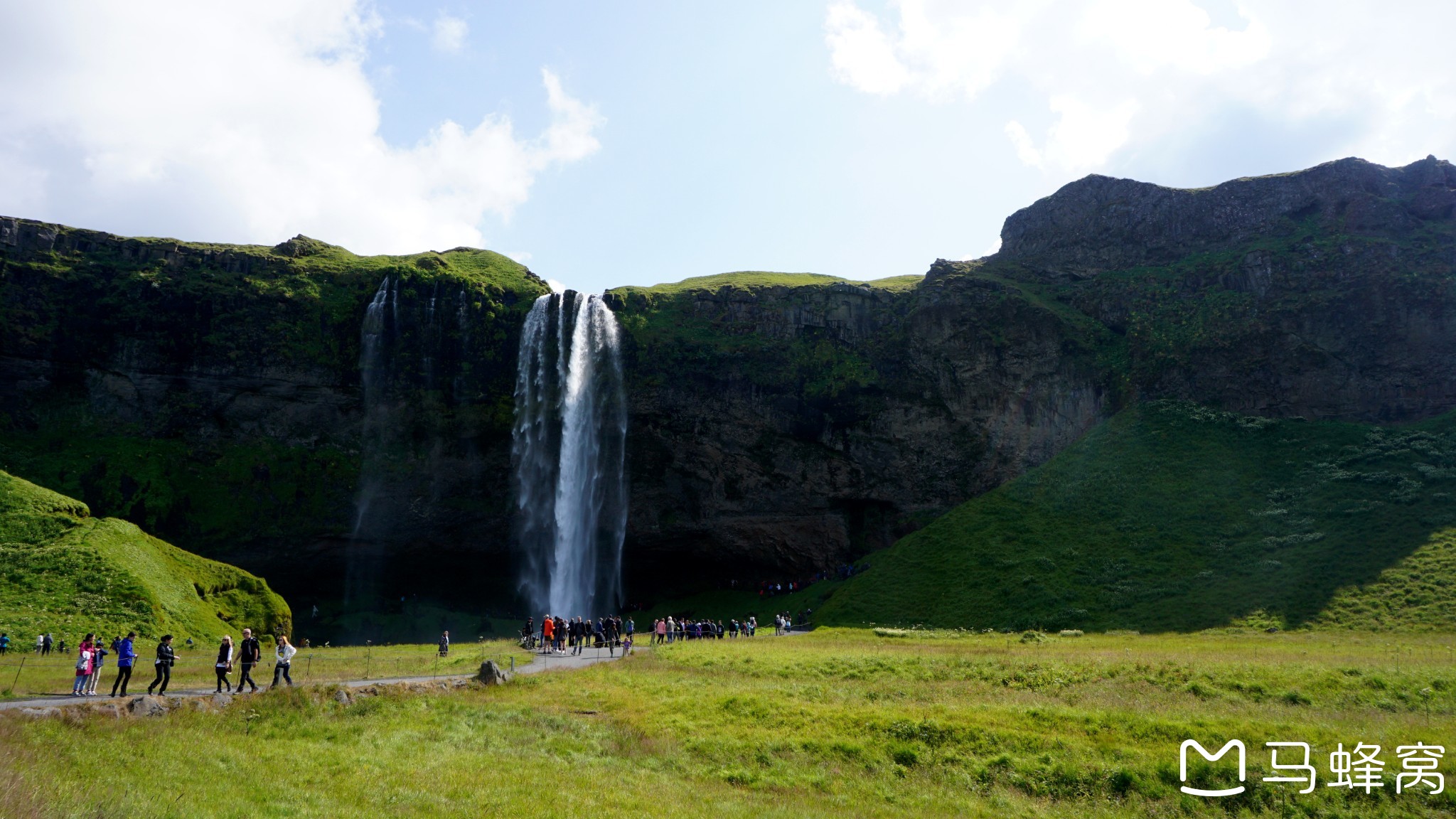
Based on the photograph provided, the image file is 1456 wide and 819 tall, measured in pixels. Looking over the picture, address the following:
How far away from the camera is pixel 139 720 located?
1582cm

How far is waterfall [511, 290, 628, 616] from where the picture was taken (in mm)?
59469

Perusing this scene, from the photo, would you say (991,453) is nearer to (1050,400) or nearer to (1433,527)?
(1050,400)

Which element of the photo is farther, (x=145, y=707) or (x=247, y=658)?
(x=247, y=658)

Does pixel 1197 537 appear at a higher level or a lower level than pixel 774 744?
higher

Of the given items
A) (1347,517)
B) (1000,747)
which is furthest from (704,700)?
(1347,517)

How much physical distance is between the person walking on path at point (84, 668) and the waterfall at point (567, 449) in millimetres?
39321

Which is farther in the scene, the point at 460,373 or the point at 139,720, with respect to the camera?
the point at 460,373

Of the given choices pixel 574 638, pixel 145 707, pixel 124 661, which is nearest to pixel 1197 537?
pixel 574 638

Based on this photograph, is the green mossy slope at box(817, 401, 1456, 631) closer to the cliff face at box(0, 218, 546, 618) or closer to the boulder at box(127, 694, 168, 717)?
the cliff face at box(0, 218, 546, 618)

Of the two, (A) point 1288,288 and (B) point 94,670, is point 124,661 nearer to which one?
(B) point 94,670

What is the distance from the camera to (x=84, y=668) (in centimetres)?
1917

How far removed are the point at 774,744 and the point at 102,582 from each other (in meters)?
31.7

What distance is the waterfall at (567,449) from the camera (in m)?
59.5

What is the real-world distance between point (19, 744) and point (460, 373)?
154 feet
